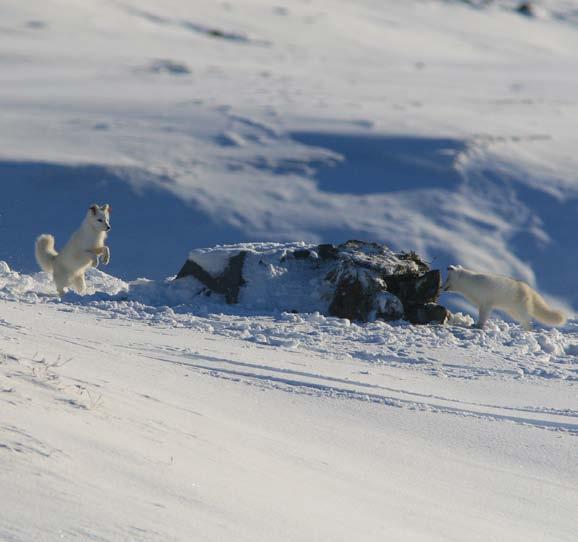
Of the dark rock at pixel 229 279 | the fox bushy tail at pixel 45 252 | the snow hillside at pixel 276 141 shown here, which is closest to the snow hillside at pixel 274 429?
the dark rock at pixel 229 279

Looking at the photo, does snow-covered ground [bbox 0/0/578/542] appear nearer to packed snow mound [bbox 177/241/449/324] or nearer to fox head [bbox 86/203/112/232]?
packed snow mound [bbox 177/241/449/324]

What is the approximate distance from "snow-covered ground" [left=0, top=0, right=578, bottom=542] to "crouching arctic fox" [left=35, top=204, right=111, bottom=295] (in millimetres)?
363

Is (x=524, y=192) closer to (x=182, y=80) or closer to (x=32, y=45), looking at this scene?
(x=182, y=80)

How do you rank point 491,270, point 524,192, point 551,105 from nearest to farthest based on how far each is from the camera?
→ point 491,270, point 524,192, point 551,105

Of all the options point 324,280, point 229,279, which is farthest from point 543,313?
point 229,279

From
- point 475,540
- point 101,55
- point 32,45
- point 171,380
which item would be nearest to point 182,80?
point 101,55

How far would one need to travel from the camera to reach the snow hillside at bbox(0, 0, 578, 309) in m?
18.7

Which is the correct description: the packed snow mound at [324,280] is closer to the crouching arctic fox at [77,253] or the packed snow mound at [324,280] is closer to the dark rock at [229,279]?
the dark rock at [229,279]

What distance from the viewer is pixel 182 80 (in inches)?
1097

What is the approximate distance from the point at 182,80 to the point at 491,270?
1249cm

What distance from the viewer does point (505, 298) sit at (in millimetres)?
10438

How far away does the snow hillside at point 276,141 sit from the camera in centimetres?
1869

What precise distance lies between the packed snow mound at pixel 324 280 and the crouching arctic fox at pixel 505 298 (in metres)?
0.41

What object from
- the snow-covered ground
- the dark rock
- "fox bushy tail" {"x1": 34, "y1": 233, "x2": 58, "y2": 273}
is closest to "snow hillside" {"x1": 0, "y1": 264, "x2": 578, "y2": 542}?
the snow-covered ground
